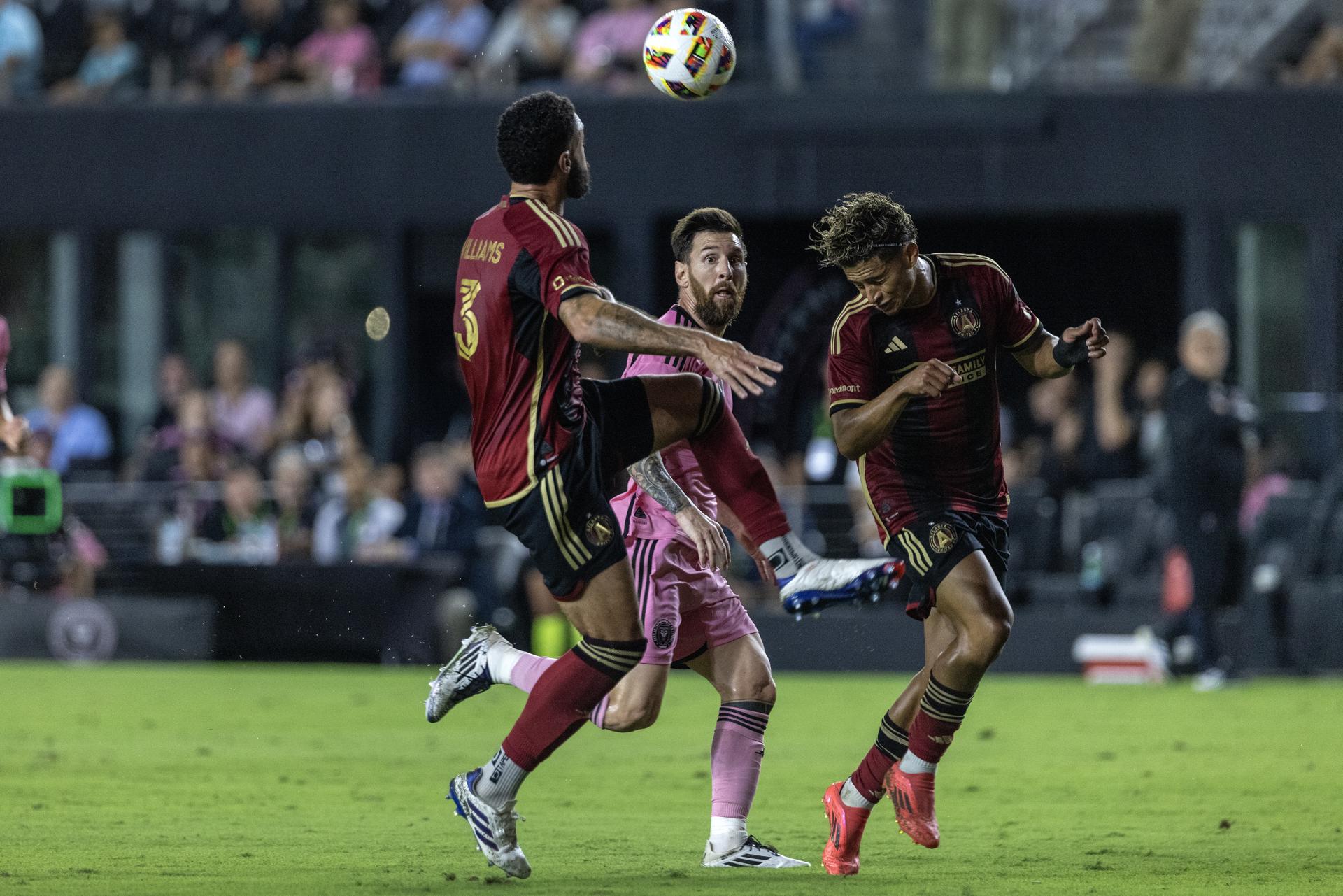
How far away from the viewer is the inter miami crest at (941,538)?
7.50m

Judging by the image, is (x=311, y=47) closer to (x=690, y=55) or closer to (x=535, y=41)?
(x=535, y=41)

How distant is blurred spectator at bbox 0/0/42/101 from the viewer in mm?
21375

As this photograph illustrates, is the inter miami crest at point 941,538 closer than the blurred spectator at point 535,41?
Yes

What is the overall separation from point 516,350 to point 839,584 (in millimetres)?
1293

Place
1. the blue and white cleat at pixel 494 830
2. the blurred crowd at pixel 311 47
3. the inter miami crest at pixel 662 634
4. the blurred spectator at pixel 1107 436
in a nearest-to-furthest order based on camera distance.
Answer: the blue and white cleat at pixel 494 830 < the inter miami crest at pixel 662 634 < the blurred spectator at pixel 1107 436 < the blurred crowd at pixel 311 47

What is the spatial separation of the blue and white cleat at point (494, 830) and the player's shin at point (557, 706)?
3 cm

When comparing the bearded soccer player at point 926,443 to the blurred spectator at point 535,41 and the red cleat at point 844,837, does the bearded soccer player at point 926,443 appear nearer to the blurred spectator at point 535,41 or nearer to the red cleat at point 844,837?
the red cleat at point 844,837

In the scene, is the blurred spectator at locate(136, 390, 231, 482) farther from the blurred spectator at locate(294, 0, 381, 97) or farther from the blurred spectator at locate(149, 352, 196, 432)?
the blurred spectator at locate(294, 0, 381, 97)

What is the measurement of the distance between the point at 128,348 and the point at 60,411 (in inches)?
90.4

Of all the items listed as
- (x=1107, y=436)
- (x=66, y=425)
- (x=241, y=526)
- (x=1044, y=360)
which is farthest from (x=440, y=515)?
(x=1044, y=360)

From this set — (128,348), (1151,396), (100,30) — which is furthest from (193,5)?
(1151,396)

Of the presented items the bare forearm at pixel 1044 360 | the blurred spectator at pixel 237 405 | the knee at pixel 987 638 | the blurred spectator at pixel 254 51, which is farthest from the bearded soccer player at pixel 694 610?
the blurred spectator at pixel 254 51

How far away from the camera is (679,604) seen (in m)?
7.61

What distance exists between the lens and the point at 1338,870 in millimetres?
7125
